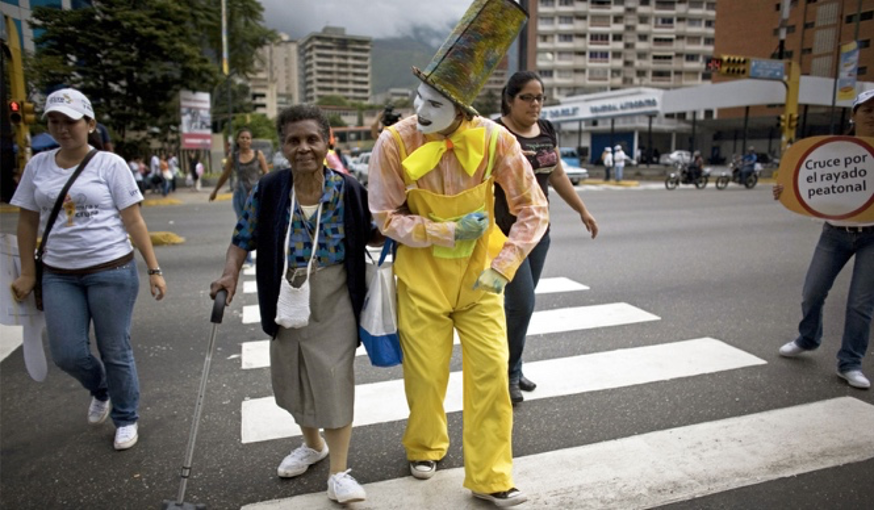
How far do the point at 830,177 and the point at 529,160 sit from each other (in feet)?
6.76

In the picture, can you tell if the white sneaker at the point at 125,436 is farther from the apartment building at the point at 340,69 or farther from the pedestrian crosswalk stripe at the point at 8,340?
the apartment building at the point at 340,69

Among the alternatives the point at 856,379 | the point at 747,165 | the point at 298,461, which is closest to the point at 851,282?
the point at 856,379

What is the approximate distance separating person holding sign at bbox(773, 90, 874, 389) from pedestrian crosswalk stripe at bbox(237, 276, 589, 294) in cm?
288

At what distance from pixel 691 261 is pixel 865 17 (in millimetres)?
5043

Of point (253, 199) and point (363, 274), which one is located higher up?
point (253, 199)

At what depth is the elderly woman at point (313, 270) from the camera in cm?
272

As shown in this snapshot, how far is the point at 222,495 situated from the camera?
287 cm

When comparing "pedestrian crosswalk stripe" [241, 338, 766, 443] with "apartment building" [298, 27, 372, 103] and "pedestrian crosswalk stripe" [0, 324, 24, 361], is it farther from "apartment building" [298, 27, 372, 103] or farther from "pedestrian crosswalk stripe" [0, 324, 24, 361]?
"apartment building" [298, 27, 372, 103]

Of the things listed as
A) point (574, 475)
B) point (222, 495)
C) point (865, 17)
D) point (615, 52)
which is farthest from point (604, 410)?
point (615, 52)

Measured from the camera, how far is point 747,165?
18.2m

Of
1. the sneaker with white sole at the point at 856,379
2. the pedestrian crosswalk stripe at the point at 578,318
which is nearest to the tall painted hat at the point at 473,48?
the pedestrian crosswalk stripe at the point at 578,318

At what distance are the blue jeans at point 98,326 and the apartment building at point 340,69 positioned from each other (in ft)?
436

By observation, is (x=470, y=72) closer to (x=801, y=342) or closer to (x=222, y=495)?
(x=222, y=495)

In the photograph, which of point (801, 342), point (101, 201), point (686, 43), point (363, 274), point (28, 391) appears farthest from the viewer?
point (686, 43)
